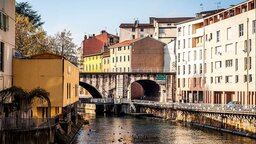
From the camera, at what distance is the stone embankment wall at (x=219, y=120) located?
194 feet

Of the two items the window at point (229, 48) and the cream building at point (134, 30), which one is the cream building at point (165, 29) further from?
the window at point (229, 48)

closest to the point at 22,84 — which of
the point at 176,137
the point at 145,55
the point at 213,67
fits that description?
the point at 176,137

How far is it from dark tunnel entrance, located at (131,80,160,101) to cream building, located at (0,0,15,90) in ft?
232

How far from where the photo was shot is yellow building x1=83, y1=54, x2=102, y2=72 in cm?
14162

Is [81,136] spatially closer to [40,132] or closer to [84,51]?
[40,132]

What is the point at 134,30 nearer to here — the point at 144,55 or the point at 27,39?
the point at 144,55

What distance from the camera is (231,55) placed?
7994 cm

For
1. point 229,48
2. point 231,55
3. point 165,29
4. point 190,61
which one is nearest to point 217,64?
point 229,48

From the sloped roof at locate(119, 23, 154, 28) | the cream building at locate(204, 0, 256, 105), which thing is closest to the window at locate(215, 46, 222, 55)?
the cream building at locate(204, 0, 256, 105)

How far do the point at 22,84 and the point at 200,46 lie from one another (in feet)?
172

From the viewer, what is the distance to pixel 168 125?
75.1 meters

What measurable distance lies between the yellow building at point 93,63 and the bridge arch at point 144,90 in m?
18.7

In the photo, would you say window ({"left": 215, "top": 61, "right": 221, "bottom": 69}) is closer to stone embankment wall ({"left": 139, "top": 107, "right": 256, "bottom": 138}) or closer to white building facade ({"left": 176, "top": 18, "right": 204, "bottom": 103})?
white building facade ({"left": 176, "top": 18, "right": 204, "bottom": 103})

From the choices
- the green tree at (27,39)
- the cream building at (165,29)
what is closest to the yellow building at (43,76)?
the green tree at (27,39)
